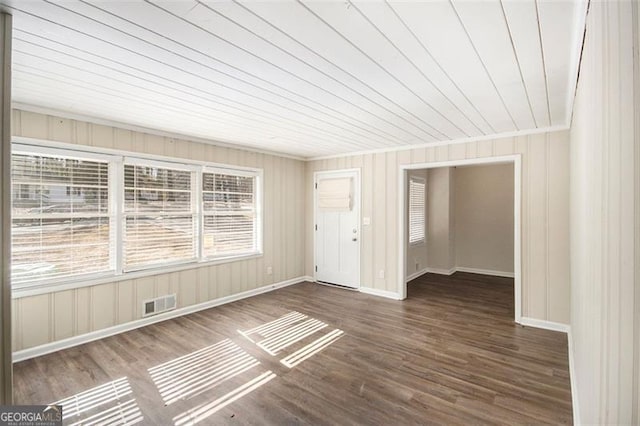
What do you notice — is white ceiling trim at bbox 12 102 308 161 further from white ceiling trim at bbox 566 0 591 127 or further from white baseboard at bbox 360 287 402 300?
white ceiling trim at bbox 566 0 591 127

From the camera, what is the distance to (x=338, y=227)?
566 cm

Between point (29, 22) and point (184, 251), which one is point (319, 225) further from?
point (29, 22)

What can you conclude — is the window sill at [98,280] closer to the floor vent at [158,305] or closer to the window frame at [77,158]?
the window frame at [77,158]

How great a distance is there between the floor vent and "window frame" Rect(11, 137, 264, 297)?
348 mm

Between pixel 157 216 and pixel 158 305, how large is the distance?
1.16 meters

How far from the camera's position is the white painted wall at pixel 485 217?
21.6 ft

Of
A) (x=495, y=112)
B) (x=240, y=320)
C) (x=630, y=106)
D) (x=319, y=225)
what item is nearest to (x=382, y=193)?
(x=319, y=225)

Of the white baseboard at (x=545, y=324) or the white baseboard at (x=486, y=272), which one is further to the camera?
the white baseboard at (x=486, y=272)

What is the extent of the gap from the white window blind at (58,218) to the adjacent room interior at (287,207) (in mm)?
20

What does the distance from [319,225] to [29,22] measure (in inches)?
187

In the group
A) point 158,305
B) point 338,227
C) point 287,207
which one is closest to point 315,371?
point 158,305

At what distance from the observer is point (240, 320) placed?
3988 mm

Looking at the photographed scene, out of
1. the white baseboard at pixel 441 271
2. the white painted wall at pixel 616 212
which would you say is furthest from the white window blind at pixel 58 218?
the white baseboard at pixel 441 271

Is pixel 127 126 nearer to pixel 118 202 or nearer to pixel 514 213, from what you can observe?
pixel 118 202
